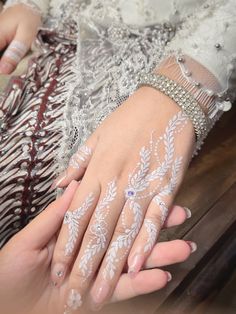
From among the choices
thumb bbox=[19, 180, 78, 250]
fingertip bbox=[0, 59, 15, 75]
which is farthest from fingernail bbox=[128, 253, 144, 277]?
fingertip bbox=[0, 59, 15, 75]

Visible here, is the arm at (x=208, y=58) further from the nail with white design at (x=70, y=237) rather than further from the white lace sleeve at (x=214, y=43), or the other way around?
the nail with white design at (x=70, y=237)

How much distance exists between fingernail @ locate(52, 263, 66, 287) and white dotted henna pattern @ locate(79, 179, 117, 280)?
26 millimetres

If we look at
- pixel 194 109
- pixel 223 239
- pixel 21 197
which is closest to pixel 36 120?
pixel 21 197

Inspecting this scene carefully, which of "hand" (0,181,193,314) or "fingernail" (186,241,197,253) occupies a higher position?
"fingernail" (186,241,197,253)

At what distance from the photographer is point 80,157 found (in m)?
0.69

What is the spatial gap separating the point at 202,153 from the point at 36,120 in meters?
0.38

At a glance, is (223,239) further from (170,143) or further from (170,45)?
(170,45)

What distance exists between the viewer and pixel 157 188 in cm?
67

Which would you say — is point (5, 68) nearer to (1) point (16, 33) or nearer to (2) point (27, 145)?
(1) point (16, 33)

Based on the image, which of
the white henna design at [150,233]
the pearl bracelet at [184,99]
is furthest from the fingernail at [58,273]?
the pearl bracelet at [184,99]

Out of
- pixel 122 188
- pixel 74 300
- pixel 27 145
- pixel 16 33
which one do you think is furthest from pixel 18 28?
pixel 74 300

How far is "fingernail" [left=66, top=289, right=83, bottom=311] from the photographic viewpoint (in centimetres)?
61

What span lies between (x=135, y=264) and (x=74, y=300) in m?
0.09

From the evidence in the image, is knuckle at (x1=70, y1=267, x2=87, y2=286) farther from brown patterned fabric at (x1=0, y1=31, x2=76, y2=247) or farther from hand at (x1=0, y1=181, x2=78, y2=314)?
brown patterned fabric at (x1=0, y1=31, x2=76, y2=247)
